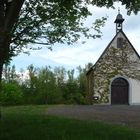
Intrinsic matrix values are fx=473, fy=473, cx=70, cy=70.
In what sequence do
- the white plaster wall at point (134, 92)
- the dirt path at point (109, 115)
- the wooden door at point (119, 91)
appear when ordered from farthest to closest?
1. the wooden door at point (119, 91)
2. the white plaster wall at point (134, 92)
3. the dirt path at point (109, 115)

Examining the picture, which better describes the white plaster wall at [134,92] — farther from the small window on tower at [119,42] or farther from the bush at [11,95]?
the bush at [11,95]

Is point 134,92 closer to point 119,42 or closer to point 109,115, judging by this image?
point 119,42

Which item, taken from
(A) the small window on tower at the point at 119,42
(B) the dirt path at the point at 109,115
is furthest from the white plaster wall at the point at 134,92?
(B) the dirt path at the point at 109,115

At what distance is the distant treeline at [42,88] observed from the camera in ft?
169

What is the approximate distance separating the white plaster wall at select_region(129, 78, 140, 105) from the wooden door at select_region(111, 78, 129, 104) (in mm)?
463

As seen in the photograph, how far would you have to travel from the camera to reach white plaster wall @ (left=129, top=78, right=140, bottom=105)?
163 ft

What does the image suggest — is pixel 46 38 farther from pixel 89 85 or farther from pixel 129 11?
pixel 89 85

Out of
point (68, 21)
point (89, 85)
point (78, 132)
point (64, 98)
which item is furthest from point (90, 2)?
point (64, 98)

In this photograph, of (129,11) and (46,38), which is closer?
(129,11)

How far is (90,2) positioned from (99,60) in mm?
35606

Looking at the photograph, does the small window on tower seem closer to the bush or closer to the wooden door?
the wooden door

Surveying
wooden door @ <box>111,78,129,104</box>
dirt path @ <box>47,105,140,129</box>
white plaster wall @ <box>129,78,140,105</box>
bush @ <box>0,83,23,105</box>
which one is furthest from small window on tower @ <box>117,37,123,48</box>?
dirt path @ <box>47,105,140,129</box>

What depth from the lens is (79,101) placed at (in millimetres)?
56438

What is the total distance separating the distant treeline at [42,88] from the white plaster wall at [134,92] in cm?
624
